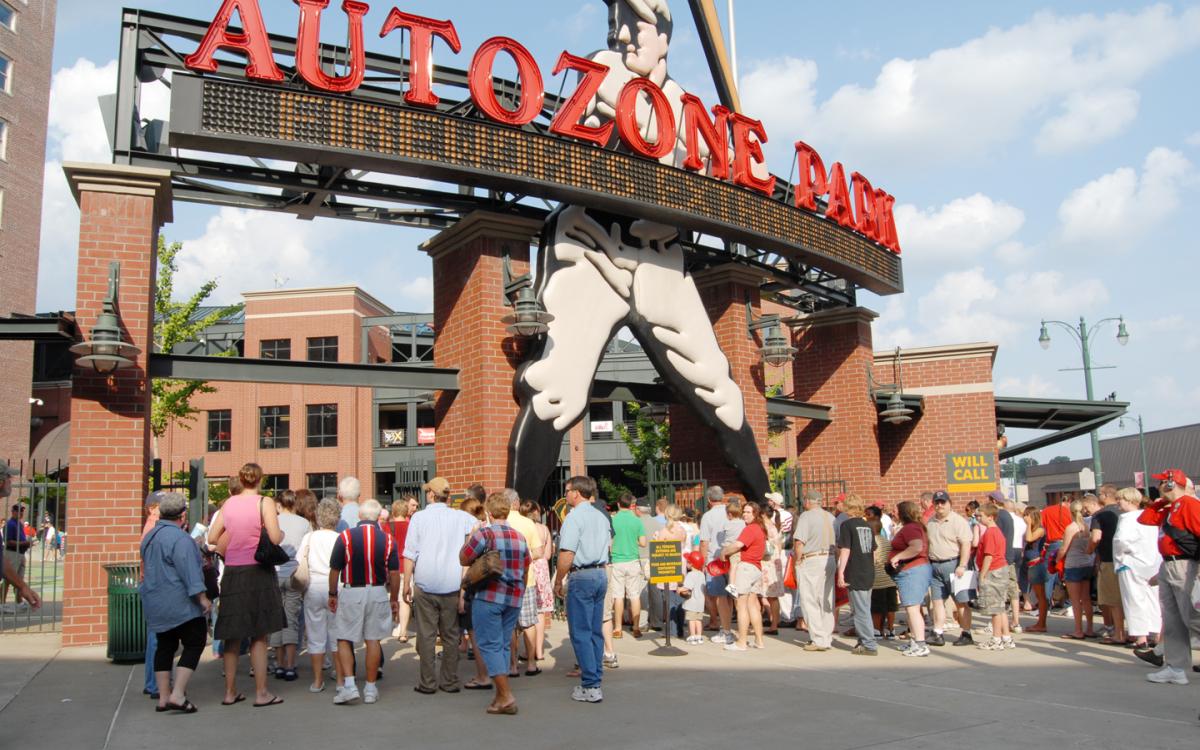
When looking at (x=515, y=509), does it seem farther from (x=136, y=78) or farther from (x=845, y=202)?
(x=845, y=202)

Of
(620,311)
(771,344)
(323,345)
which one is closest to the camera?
(620,311)

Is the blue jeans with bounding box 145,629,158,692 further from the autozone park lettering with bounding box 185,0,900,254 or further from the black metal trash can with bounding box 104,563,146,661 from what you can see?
the autozone park lettering with bounding box 185,0,900,254

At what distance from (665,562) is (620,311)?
4582 millimetres

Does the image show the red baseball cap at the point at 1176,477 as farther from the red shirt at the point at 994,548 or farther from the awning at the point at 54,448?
the awning at the point at 54,448

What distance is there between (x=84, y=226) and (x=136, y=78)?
1.90m

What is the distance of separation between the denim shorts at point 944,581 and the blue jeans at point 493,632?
5650 millimetres

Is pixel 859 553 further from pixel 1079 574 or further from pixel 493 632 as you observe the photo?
pixel 493 632

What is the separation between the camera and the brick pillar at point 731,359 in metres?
16.0

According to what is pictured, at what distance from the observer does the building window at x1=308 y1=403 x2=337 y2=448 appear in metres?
46.9

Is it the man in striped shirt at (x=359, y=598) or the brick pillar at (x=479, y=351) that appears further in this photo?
the brick pillar at (x=479, y=351)

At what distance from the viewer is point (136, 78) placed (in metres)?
10.9

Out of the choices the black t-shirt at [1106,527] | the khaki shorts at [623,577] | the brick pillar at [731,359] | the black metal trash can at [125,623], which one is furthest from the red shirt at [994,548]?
the black metal trash can at [125,623]

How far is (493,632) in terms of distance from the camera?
7.28 meters

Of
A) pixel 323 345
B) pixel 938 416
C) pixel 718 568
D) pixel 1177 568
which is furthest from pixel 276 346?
pixel 1177 568
